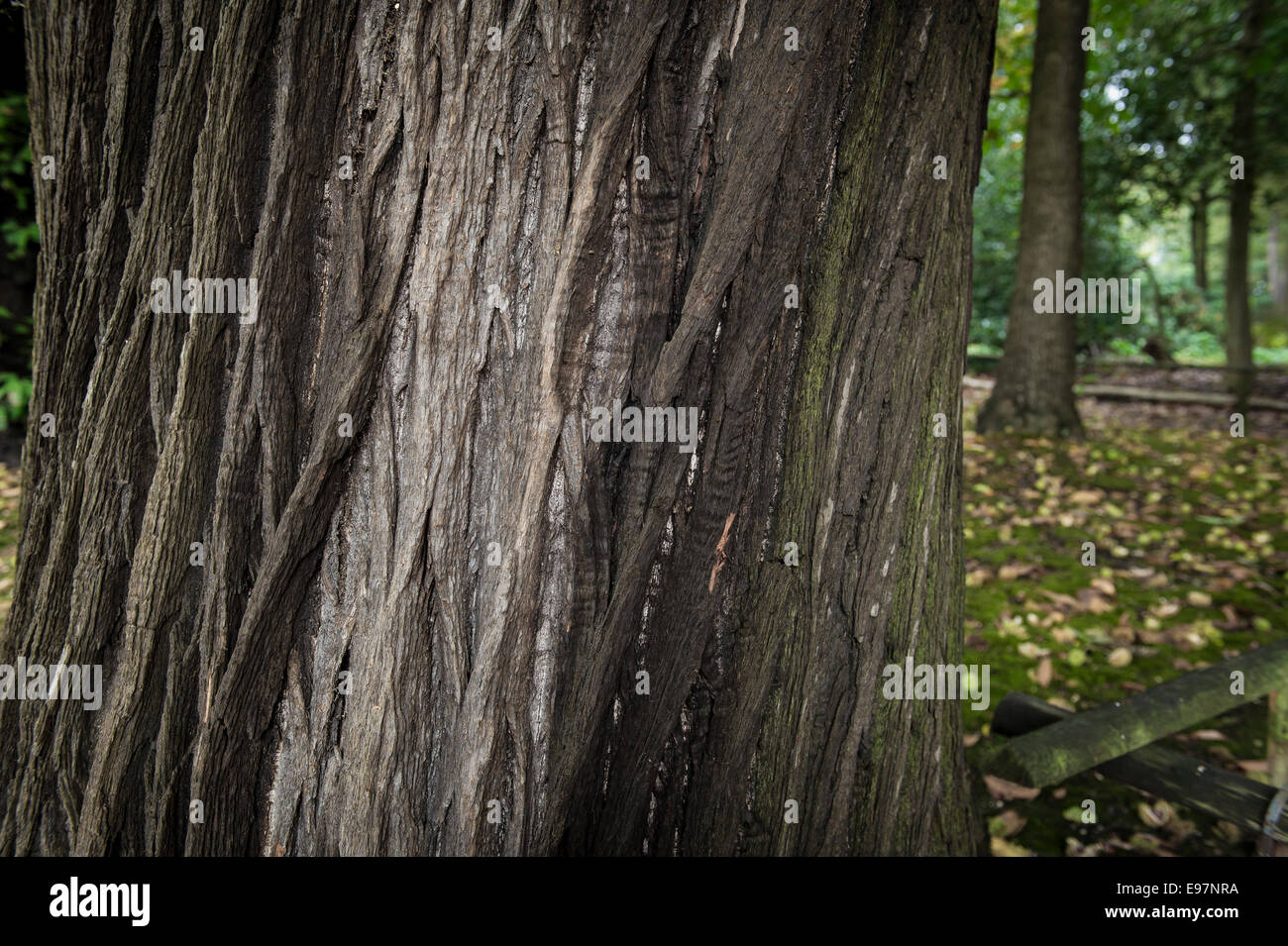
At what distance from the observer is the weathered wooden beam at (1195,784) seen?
7.19 ft

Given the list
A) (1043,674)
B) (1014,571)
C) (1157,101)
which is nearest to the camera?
(1043,674)

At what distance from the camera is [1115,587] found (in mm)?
4242

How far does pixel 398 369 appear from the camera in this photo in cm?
148

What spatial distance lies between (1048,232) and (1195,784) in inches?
235

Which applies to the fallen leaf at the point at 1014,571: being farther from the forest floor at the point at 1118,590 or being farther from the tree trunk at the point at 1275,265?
the tree trunk at the point at 1275,265

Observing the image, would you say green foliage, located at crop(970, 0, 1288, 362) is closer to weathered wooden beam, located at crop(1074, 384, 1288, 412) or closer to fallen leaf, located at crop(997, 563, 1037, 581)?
weathered wooden beam, located at crop(1074, 384, 1288, 412)

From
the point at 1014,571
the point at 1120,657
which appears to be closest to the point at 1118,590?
the point at 1014,571

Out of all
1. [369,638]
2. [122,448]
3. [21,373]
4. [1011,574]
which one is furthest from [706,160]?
[21,373]

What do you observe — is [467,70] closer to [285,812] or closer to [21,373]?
[285,812]

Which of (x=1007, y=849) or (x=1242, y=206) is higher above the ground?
(x=1242, y=206)

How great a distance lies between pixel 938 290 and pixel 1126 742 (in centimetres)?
164

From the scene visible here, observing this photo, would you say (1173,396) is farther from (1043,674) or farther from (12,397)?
(12,397)

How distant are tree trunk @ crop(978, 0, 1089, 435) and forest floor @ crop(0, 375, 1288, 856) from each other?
43 centimetres

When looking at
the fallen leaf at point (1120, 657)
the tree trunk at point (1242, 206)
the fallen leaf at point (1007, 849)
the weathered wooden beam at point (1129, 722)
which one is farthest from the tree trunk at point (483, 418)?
the tree trunk at point (1242, 206)
